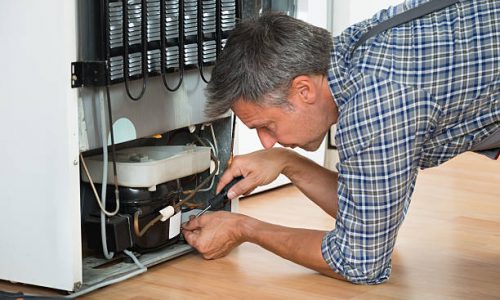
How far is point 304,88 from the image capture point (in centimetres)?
205

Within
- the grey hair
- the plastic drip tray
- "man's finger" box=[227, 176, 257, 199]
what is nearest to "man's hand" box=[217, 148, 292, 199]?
"man's finger" box=[227, 176, 257, 199]

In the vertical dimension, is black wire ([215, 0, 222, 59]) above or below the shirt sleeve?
above

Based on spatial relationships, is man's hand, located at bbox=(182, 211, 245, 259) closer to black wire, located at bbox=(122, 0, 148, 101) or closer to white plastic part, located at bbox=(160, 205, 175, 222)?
white plastic part, located at bbox=(160, 205, 175, 222)

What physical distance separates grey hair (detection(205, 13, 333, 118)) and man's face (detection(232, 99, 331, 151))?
0.8 inches

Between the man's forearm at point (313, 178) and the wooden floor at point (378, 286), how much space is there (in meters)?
0.18

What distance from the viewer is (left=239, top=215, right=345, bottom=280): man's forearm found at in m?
2.24

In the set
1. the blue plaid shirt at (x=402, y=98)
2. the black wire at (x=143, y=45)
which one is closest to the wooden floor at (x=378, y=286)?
the blue plaid shirt at (x=402, y=98)

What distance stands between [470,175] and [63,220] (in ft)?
6.13

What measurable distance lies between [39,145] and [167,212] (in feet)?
1.39

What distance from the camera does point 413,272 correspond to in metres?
2.41

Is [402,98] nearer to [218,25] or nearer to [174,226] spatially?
[218,25]

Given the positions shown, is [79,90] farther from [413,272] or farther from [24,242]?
[413,272]

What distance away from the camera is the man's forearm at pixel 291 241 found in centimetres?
224

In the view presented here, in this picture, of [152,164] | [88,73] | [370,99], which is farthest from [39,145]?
[370,99]
